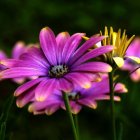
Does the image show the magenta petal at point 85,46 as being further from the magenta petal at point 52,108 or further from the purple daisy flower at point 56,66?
the magenta petal at point 52,108

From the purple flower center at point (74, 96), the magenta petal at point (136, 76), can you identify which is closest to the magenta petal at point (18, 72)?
the purple flower center at point (74, 96)

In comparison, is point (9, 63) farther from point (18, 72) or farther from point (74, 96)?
point (74, 96)

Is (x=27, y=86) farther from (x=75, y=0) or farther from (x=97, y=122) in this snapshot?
(x=75, y=0)

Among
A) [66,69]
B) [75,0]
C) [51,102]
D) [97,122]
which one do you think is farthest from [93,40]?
[75,0]

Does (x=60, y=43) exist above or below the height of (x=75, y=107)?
above

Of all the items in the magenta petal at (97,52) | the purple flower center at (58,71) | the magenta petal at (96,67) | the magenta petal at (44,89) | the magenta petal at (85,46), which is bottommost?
the magenta petal at (44,89)

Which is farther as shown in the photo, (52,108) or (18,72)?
(52,108)

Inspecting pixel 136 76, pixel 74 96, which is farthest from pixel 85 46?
pixel 136 76
